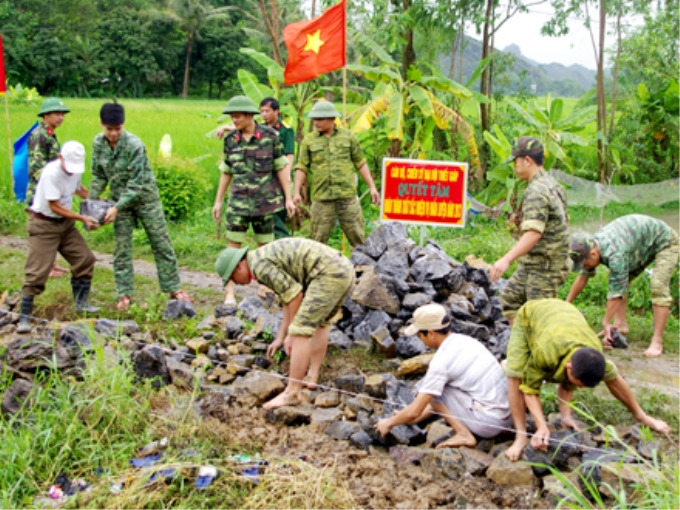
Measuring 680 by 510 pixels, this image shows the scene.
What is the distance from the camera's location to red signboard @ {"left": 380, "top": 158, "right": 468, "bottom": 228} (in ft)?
24.8

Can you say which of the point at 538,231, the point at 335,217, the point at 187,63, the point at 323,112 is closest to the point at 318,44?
the point at 323,112

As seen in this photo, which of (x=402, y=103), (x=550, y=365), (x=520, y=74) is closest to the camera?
(x=550, y=365)

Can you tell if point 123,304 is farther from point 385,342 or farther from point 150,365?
point 385,342

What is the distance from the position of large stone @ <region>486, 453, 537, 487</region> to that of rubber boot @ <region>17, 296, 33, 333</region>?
14.3 feet

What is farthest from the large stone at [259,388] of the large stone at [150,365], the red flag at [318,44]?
the red flag at [318,44]

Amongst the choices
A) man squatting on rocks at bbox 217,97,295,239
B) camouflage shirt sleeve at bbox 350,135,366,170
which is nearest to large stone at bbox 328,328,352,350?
man squatting on rocks at bbox 217,97,295,239

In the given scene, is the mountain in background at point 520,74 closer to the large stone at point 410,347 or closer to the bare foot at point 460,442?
the large stone at point 410,347

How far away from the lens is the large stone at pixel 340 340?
590cm

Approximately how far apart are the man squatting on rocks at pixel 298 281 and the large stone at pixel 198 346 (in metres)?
1.10

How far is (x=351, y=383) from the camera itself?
5.14 meters

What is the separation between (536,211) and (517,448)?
1.89 m

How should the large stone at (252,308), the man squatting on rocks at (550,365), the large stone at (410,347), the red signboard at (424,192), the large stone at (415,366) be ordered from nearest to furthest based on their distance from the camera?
the man squatting on rocks at (550,365), the large stone at (415,366), the large stone at (410,347), the large stone at (252,308), the red signboard at (424,192)

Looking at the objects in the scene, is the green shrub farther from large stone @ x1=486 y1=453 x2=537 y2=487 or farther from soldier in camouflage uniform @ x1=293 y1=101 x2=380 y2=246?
large stone @ x1=486 y1=453 x2=537 y2=487

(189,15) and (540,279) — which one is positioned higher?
(189,15)
